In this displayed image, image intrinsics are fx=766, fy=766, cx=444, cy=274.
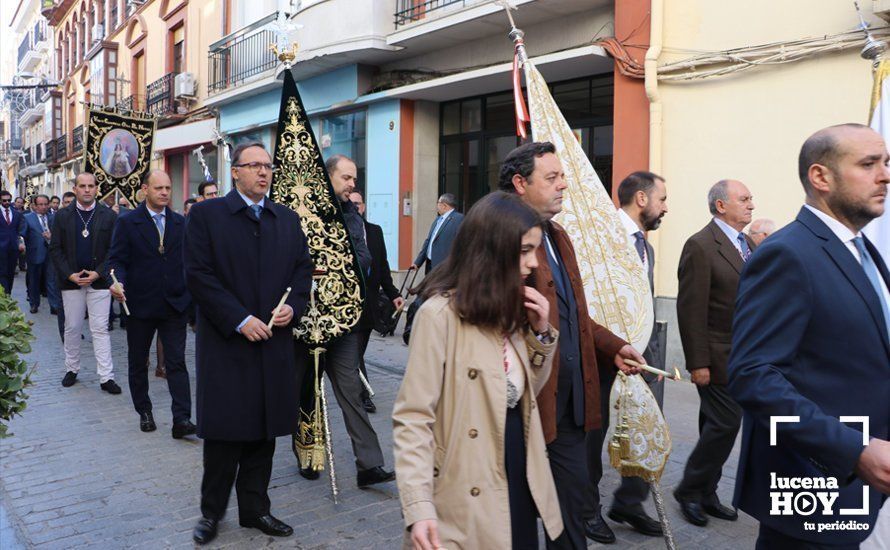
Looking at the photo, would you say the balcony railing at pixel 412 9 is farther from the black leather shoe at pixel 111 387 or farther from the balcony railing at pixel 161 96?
the balcony railing at pixel 161 96

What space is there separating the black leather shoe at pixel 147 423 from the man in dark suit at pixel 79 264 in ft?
6.01

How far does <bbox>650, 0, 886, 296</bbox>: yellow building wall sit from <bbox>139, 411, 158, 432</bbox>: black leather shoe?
18.7ft

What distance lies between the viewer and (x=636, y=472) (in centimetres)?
393

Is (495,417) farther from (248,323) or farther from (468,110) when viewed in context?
(468,110)

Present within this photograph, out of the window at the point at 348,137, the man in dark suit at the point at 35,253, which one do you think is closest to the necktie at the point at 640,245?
the window at the point at 348,137

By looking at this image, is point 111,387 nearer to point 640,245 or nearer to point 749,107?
point 640,245

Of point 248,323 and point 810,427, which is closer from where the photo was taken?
point 810,427

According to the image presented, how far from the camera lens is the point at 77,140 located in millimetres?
33625

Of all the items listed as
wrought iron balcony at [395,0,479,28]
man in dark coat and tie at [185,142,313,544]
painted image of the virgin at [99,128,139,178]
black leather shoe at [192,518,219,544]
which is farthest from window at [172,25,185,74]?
black leather shoe at [192,518,219,544]

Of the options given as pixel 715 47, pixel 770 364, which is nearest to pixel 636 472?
pixel 770 364

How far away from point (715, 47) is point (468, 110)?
5251mm

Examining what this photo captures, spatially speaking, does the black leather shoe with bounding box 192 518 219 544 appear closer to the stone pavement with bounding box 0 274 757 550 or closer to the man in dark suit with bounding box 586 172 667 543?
the stone pavement with bounding box 0 274 757 550

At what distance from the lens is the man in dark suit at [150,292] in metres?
6.16

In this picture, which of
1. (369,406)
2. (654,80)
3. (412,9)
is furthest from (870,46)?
(412,9)
